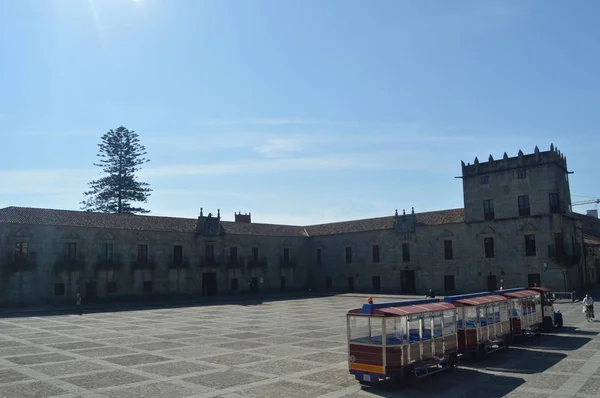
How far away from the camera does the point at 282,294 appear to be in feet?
174

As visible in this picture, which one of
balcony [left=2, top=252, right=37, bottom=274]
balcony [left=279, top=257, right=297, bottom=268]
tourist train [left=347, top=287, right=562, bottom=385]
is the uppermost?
balcony [left=2, top=252, right=37, bottom=274]

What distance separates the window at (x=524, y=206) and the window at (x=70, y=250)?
1568 inches

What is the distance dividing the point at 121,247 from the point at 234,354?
30.6m

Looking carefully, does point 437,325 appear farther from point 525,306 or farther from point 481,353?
point 525,306

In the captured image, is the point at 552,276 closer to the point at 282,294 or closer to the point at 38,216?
the point at 282,294

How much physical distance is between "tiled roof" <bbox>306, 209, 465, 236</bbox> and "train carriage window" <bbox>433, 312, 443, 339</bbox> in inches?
1332

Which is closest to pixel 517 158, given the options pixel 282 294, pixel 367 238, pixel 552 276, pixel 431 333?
pixel 552 276

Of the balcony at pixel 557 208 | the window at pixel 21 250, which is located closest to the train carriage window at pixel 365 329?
the balcony at pixel 557 208

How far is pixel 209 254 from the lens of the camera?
50.5m

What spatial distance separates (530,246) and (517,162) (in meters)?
7.62

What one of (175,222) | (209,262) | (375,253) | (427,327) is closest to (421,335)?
(427,327)

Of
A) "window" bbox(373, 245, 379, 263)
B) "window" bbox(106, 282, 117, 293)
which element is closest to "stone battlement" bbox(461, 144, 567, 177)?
"window" bbox(373, 245, 379, 263)

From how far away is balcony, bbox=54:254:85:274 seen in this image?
3984 centimetres

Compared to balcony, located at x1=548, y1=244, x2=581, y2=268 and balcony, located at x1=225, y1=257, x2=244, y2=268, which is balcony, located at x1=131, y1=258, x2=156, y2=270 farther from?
balcony, located at x1=548, y1=244, x2=581, y2=268
